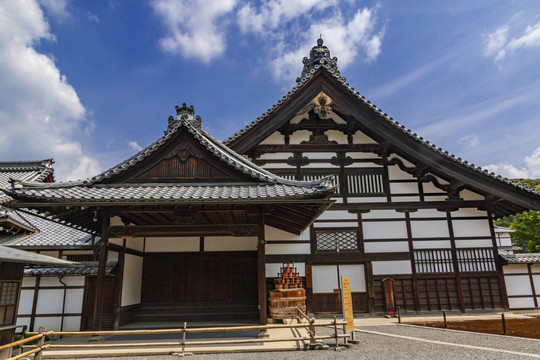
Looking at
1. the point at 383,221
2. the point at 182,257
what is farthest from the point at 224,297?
the point at 383,221

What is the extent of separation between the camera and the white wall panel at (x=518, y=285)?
13070 mm

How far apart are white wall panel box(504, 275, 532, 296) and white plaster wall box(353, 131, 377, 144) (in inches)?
304

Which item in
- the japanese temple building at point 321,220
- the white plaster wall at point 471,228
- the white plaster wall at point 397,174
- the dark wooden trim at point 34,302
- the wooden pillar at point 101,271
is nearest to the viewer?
the wooden pillar at point 101,271

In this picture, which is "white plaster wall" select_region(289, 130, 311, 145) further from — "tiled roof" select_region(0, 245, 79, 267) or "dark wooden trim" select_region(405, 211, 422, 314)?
"tiled roof" select_region(0, 245, 79, 267)

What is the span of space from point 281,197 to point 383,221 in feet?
22.8

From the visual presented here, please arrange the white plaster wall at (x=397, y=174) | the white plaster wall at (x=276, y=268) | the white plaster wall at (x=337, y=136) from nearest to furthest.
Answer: the white plaster wall at (x=276, y=268), the white plaster wall at (x=397, y=174), the white plaster wall at (x=337, y=136)

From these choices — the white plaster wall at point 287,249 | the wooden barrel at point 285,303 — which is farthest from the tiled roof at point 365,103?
the wooden barrel at point 285,303

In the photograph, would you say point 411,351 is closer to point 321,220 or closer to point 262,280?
point 262,280

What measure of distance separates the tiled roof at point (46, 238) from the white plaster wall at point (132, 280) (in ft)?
9.75

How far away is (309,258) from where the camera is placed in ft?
40.8

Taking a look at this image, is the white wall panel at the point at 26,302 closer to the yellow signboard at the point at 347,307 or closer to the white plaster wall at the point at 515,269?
the yellow signboard at the point at 347,307

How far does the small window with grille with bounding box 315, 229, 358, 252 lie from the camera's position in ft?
41.7

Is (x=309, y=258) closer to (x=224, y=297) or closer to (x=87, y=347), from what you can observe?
(x=224, y=297)

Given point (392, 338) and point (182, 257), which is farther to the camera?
point (182, 257)
